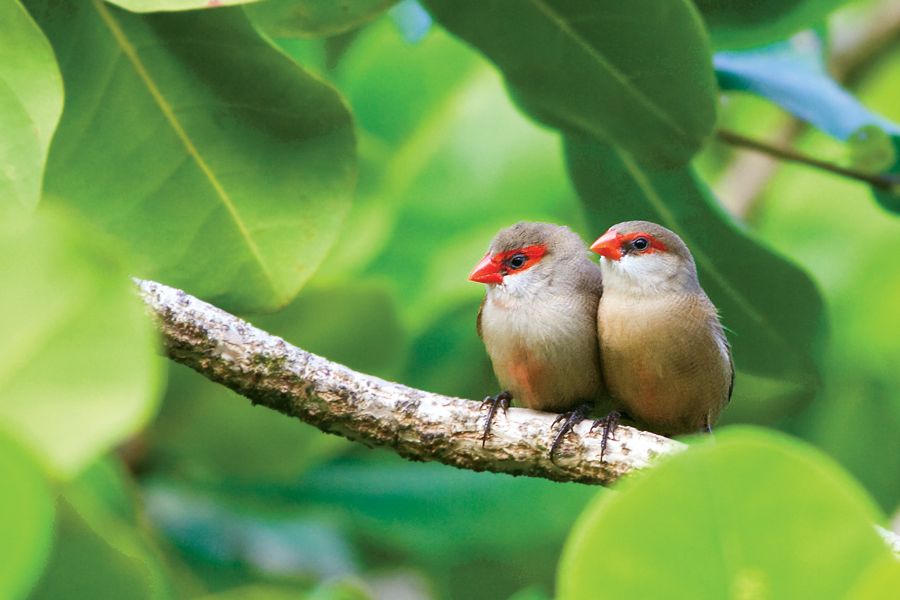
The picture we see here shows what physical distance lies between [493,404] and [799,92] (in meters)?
0.80

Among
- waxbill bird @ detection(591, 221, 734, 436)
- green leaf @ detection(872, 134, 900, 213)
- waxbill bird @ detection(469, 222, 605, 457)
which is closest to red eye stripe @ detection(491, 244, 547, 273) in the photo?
waxbill bird @ detection(469, 222, 605, 457)

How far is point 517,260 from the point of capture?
7.79ft

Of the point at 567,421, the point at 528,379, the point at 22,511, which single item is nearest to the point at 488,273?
the point at 528,379

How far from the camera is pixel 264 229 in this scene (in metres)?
1.66

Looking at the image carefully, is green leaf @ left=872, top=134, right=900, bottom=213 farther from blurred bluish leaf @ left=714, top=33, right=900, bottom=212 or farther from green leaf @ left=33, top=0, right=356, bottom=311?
green leaf @ left=33, top=0, right=356, bottom=311

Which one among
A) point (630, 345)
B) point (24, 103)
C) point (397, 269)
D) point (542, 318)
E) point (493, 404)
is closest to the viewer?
point (24, 103)

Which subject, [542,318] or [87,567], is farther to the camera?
[542,318]

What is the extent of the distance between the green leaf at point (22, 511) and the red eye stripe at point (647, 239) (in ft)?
5.01

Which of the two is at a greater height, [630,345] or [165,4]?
[165,4]

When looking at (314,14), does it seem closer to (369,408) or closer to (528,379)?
(369,408)

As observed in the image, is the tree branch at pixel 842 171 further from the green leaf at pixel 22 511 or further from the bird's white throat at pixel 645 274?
the green leaf at pixel 22 511

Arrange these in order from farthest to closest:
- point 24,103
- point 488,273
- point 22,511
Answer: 1. point 488,273
2. point 24,103
3. point 22,511

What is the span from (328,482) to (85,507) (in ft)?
7.17

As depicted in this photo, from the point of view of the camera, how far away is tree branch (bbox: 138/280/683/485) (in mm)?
1702
